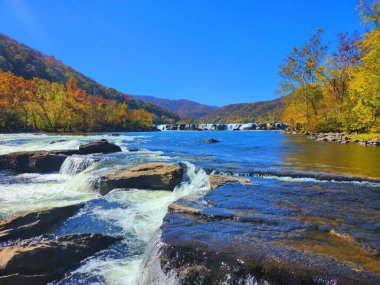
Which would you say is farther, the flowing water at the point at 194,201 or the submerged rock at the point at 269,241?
the flowing water at the point at 194,201

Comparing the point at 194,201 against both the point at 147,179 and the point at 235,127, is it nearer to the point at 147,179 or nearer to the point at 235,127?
the point at 147,179

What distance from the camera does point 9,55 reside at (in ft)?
423

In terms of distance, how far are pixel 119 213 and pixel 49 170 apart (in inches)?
465

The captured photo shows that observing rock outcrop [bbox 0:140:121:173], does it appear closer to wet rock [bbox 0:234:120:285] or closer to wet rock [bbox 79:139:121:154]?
wet rock [bbox 79:139:121:154]

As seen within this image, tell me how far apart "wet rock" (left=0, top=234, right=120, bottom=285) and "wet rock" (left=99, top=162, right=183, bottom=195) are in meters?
5.70

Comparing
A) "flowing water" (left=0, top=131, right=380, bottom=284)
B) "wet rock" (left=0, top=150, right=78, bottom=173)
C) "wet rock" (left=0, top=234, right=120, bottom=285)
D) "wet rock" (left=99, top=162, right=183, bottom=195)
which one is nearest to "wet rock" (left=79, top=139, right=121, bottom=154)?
"wet rock" (left=0, top=150, right=78, bottom=173)

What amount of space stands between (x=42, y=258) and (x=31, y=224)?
7.81ft

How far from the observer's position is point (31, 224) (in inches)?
348

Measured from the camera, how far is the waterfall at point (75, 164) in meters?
19.0

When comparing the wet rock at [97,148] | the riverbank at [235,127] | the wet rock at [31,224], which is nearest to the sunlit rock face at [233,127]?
the riverbank at [235,127]

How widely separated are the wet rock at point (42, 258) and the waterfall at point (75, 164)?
11.7m

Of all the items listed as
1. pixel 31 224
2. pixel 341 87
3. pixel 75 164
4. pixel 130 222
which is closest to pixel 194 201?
pixel 130 222

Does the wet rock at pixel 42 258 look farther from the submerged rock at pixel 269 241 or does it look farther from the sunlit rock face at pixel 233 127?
the sunlit rock face at pixel 233 127

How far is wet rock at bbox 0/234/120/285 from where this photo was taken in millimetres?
6430
